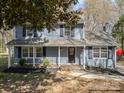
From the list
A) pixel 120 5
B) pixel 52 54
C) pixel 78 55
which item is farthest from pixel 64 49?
pixel 120 5

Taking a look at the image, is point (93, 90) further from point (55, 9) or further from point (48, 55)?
point (48, 55)

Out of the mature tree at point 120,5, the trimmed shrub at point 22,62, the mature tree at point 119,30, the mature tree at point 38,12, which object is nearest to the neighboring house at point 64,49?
the trimmed shrub at point 22,62

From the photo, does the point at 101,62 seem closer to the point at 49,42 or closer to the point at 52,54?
the point at 52,54

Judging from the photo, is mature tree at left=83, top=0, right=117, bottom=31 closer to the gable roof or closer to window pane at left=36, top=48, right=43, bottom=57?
the gable roof

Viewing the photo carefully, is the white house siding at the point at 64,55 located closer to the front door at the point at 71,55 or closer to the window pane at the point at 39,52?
the front door at the point at 71,55

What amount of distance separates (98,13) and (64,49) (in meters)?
36.4

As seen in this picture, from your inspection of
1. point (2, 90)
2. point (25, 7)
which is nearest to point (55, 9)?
point (25, 7)

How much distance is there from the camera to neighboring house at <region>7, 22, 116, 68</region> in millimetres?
34125

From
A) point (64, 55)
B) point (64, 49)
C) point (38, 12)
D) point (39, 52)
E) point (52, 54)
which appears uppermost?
point (38, 12)

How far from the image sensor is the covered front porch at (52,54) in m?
34.6

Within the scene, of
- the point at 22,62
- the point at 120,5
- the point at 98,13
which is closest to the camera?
the point at 22,62

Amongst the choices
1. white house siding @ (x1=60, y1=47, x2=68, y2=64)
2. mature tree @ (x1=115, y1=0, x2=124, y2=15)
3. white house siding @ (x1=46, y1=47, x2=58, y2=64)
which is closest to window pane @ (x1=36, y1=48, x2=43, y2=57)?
white house siding @ (x1=46, y1=47, x2=58, y2=64)

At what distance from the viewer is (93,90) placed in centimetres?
1767

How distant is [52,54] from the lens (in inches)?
1368
